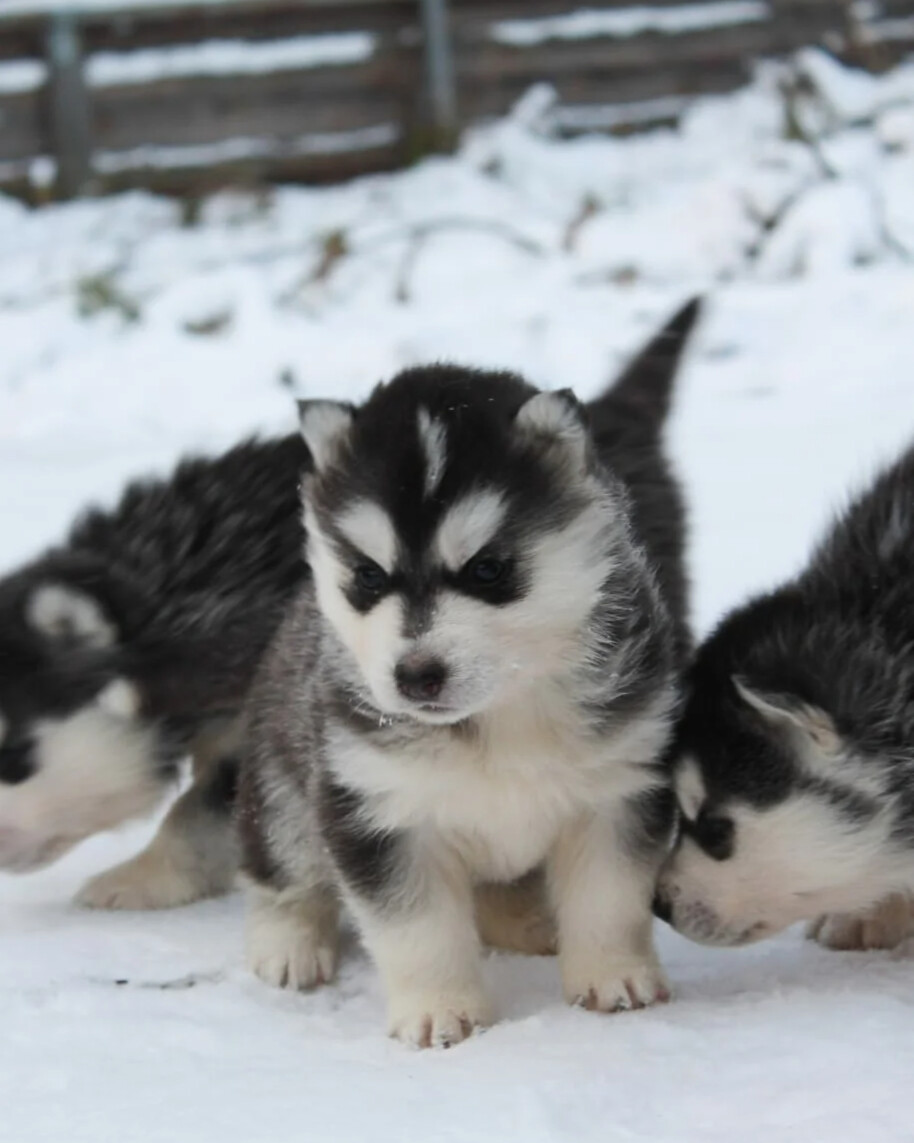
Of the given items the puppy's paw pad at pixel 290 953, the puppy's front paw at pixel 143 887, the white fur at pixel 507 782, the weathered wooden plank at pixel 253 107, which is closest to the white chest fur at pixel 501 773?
the white fur at pixel 507 782

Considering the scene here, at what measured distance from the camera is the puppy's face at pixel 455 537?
3.03 m

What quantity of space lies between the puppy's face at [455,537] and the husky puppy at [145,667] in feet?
4.00

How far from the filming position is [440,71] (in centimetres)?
1286

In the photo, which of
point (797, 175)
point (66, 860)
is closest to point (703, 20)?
point (797, 175)

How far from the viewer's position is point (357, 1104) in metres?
2.94

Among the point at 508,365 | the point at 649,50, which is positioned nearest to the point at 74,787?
the point at 508,365

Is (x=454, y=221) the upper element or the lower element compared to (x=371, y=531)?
lower

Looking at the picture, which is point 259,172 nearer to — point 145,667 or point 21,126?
point 21,126

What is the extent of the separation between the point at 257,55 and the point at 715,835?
1074 centimetres

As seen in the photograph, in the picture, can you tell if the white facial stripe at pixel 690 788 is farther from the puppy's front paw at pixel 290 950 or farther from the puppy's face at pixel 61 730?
the puppy's face at pixel 61 730

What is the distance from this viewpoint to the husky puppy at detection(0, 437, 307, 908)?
14.2ft

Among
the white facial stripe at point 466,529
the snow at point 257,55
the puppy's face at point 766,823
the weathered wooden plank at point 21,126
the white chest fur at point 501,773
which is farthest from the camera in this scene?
the snow at point 257,55

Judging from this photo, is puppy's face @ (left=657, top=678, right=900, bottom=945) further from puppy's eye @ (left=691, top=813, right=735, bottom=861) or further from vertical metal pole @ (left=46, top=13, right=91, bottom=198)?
vertical metal pole @ (left=46, top=13, right=91, bottom=198)

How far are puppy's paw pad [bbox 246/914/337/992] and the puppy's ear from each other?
3.09 feet
